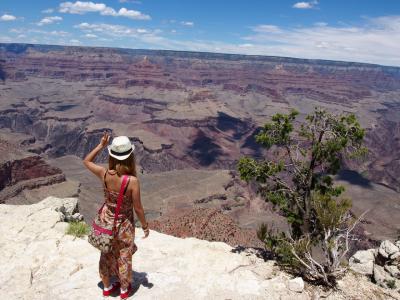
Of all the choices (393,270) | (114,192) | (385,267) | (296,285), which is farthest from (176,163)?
(114,192)

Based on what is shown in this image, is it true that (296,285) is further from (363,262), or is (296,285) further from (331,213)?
(363,262)

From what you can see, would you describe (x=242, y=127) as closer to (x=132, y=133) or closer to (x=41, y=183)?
(x=132, y=133)

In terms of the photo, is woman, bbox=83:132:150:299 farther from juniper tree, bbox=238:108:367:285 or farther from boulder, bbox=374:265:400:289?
boulder, bbox=374:265:400:289

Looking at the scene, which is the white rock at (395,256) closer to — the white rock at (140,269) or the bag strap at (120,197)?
the white rock at (140,269)

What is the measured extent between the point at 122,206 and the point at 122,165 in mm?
834

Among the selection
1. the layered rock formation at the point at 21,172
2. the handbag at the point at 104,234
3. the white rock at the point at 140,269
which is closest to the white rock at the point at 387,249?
the white rock at the point at 140,269

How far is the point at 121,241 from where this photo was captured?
830cm

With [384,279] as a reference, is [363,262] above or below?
below

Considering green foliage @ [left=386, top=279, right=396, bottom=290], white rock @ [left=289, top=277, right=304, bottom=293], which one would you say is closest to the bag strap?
white rock @ [left=289, top=277, right=304, bottom=293]

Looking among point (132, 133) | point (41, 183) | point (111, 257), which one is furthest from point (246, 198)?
point (111, 257)

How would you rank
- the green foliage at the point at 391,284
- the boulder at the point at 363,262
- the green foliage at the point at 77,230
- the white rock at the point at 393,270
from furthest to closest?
the boulder at the point at 363,262, the green foliage at the point at 77,230, the white rock at the point at 393,270, the green foliage at the point at 391,284

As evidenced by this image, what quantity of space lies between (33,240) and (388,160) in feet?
512

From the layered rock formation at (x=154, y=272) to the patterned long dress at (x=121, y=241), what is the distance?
0.77 meters

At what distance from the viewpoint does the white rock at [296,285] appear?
9.55m
